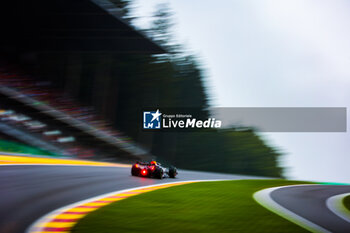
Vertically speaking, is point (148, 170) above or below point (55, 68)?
below

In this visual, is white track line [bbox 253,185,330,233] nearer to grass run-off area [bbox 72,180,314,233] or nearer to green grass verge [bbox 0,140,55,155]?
grass run-off area [bbox 72,180,314,233]

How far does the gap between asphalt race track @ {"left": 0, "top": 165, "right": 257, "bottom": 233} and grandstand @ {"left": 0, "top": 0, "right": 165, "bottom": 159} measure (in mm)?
7591

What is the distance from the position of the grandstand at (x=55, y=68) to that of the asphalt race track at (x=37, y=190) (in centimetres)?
759

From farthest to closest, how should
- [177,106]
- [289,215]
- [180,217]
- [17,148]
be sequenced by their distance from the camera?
[177,106] < [17,148] < [289,215] < [180,217]

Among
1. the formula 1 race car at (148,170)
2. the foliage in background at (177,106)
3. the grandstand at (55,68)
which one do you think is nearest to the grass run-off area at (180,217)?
the formula 1 race car at (148,170)

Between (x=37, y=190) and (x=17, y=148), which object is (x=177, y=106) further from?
(x=37, y=190)

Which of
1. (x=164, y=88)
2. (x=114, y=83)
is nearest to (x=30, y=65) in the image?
(x=114, y=83)

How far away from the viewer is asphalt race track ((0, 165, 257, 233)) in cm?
552

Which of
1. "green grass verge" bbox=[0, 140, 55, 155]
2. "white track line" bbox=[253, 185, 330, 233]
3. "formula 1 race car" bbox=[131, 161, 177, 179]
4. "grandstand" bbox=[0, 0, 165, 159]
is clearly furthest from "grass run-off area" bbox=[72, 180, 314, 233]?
"grandstand" bbox=[0, 0, 165, 159]

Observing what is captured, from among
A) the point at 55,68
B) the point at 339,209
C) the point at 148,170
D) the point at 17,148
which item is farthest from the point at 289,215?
the point at 55,68

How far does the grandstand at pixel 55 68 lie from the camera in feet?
64.3

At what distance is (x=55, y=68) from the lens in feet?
94.7

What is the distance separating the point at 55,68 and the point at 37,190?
73.2 ft

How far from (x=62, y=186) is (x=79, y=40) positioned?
18.6 meters
